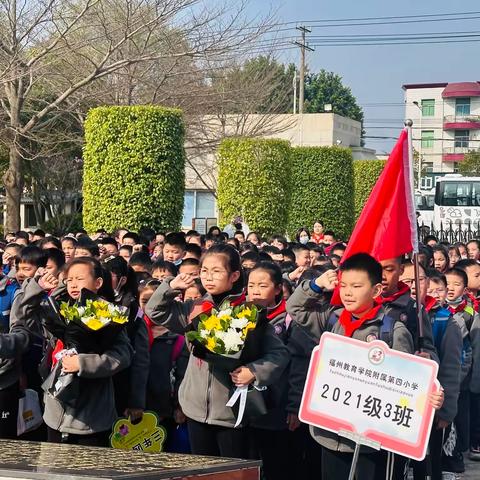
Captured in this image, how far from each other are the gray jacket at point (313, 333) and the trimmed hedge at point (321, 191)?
2221 cm

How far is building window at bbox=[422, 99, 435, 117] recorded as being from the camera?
281 feet

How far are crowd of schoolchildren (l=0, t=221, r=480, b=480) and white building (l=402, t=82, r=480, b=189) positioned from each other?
77.1 meters

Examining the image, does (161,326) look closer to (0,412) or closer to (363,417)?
(0,412)

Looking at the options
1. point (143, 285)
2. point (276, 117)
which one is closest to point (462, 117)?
point (276, 117)

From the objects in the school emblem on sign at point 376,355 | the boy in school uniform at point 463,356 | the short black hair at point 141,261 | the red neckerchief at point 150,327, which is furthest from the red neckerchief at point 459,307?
the school emblem on sign at point 376,355

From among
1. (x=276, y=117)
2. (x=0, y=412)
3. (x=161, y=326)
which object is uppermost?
(x=276, y=117)

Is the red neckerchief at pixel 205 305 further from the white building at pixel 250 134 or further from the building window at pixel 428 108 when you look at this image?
the building window at pixel 428 108

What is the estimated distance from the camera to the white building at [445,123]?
83.6m

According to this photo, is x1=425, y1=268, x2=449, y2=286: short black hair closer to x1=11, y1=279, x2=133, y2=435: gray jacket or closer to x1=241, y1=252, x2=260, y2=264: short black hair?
x1=241, y1=252, x2=260, y2=264: short black hair

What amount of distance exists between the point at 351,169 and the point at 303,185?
1.97m

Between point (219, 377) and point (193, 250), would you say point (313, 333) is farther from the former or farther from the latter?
point (193, 250)

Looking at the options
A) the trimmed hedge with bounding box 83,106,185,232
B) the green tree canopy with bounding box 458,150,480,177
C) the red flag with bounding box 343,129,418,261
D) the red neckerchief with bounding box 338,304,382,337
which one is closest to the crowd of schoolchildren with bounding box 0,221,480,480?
the red neckerchief with bounding box 338,304,382,337

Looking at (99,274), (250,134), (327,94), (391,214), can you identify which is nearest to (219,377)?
(99,274)

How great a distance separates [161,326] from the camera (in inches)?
273
